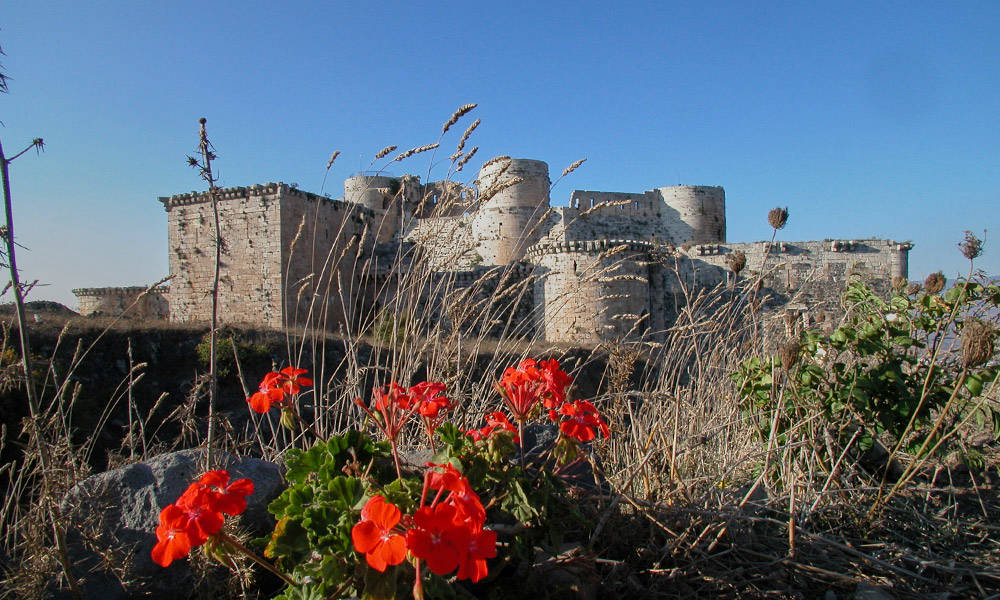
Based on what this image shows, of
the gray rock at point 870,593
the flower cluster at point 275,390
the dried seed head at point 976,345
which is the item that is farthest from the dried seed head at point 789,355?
the flower cluster at point 275,390

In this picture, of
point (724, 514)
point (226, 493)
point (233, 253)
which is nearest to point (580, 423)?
point (724, 514)

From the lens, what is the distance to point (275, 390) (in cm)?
127

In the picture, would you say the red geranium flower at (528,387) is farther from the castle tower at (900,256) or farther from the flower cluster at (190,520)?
the castle tower at (900,256)

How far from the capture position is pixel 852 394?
6.44ft

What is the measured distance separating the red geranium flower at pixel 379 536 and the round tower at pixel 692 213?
→ 2476cm

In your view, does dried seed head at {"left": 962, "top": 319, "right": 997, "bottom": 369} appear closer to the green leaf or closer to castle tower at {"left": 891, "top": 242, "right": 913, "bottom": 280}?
the green leaf

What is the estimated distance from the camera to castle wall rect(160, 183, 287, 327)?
43.1 feet

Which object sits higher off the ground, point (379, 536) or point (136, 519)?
point (379, 536)

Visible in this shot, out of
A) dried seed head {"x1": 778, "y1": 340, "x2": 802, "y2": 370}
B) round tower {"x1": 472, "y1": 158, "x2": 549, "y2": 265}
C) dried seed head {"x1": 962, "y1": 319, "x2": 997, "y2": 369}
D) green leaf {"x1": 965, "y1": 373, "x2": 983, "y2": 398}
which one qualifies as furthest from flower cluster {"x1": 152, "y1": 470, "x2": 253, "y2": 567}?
round tower {"x1": 472, "y1": 158, "x2": 549, "y2": 265}

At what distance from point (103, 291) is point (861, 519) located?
2329 centimetres

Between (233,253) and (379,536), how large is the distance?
1397cm

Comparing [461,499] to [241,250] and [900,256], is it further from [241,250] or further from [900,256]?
[900,256]

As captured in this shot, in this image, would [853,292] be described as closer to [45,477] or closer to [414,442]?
[414,442]

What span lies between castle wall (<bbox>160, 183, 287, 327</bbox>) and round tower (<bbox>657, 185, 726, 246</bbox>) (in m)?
16.9
